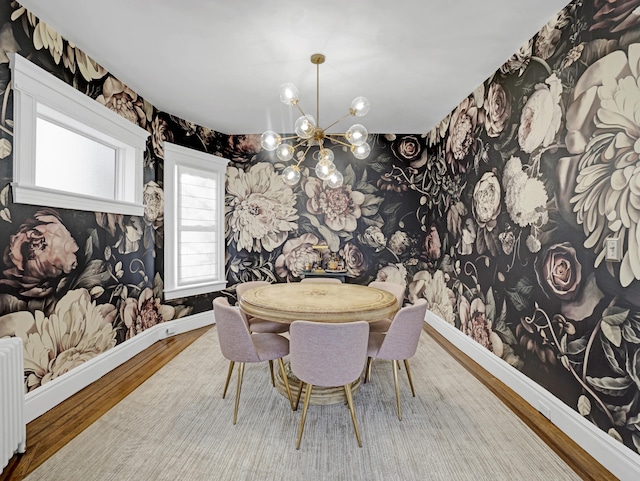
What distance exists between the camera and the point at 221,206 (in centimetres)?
429

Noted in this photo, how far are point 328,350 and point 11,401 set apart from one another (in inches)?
63.9

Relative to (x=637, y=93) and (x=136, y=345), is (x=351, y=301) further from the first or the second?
(x=136, y=345)

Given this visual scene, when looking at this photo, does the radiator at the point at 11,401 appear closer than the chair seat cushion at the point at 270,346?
Yes

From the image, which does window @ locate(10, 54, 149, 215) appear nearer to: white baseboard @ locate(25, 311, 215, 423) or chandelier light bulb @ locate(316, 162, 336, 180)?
white baseboard @ locate(25, 311, 215, 423)

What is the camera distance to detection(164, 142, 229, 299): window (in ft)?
12.4

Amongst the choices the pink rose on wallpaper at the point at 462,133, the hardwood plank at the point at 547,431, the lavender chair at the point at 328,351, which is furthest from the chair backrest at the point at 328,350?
the pink rose on wallpaper at the point at 462,133

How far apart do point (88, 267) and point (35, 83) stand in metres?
1.36

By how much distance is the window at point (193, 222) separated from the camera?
12.4ft

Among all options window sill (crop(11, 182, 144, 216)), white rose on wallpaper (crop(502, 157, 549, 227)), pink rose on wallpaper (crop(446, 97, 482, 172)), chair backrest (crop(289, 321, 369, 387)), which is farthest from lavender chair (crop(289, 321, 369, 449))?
pink rose on wallpaper (crop(446, 97, 482, 172))

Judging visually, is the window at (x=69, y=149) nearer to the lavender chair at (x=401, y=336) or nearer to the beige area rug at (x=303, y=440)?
the beige area rug at (x=303, y=440)

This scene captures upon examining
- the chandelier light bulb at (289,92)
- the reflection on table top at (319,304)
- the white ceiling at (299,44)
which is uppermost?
the white ceiling at (299,44)

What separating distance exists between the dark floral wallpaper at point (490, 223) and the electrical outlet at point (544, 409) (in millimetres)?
129

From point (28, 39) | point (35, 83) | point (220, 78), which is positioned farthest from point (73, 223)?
point (220, 78)

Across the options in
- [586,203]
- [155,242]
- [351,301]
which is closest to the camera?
[586,203]
